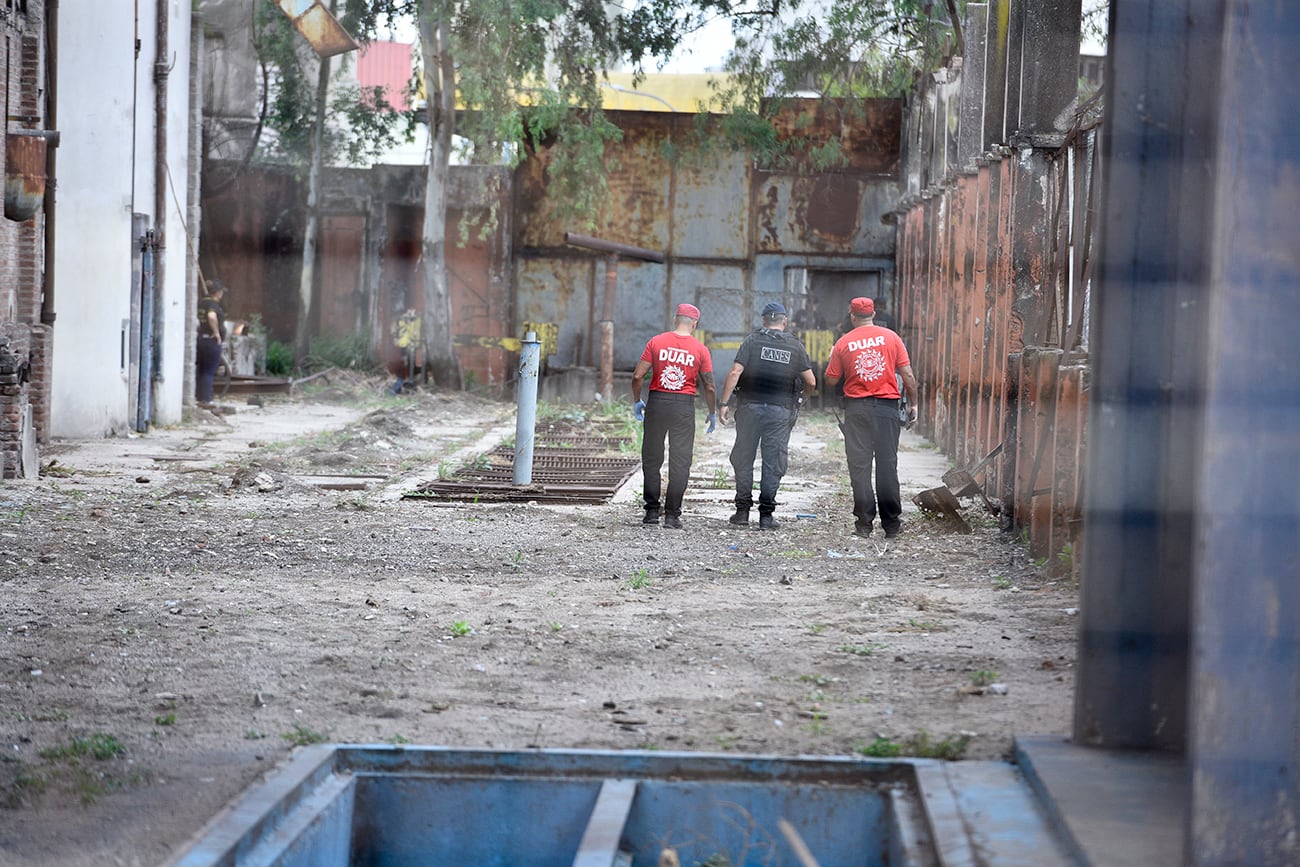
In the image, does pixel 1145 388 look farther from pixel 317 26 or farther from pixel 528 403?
A: pixel 317 26

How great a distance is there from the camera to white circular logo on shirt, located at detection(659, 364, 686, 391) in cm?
1084

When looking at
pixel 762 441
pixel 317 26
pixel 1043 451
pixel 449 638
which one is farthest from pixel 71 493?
pixel 317 26

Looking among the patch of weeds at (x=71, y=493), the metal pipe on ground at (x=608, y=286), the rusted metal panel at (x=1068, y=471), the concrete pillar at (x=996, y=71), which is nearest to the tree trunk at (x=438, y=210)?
the metal pipe on ground at (x=608, y=286)

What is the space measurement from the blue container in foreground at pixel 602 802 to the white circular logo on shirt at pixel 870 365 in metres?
6.08

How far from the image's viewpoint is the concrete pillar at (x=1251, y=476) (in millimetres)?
3299

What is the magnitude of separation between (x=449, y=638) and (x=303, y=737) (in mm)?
1815

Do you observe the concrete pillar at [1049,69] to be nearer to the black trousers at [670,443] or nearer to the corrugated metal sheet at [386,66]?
the black trousers at [670,443]

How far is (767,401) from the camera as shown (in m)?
10.8

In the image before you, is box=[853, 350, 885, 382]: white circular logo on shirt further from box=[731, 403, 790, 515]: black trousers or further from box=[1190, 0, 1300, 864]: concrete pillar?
box=[1190, 0, 1300, 864]: concrete pillar

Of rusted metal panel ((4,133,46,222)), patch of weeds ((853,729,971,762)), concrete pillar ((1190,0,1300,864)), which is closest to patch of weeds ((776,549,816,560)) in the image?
patch of weeds ((853,729,971,762))

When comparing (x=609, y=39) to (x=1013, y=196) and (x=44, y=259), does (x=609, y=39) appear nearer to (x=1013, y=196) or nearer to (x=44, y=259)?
(x=44, y=259)

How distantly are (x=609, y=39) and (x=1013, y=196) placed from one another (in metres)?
15.1

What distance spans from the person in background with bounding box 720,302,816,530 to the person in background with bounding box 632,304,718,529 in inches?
11.5

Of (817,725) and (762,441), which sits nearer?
(817,725)
